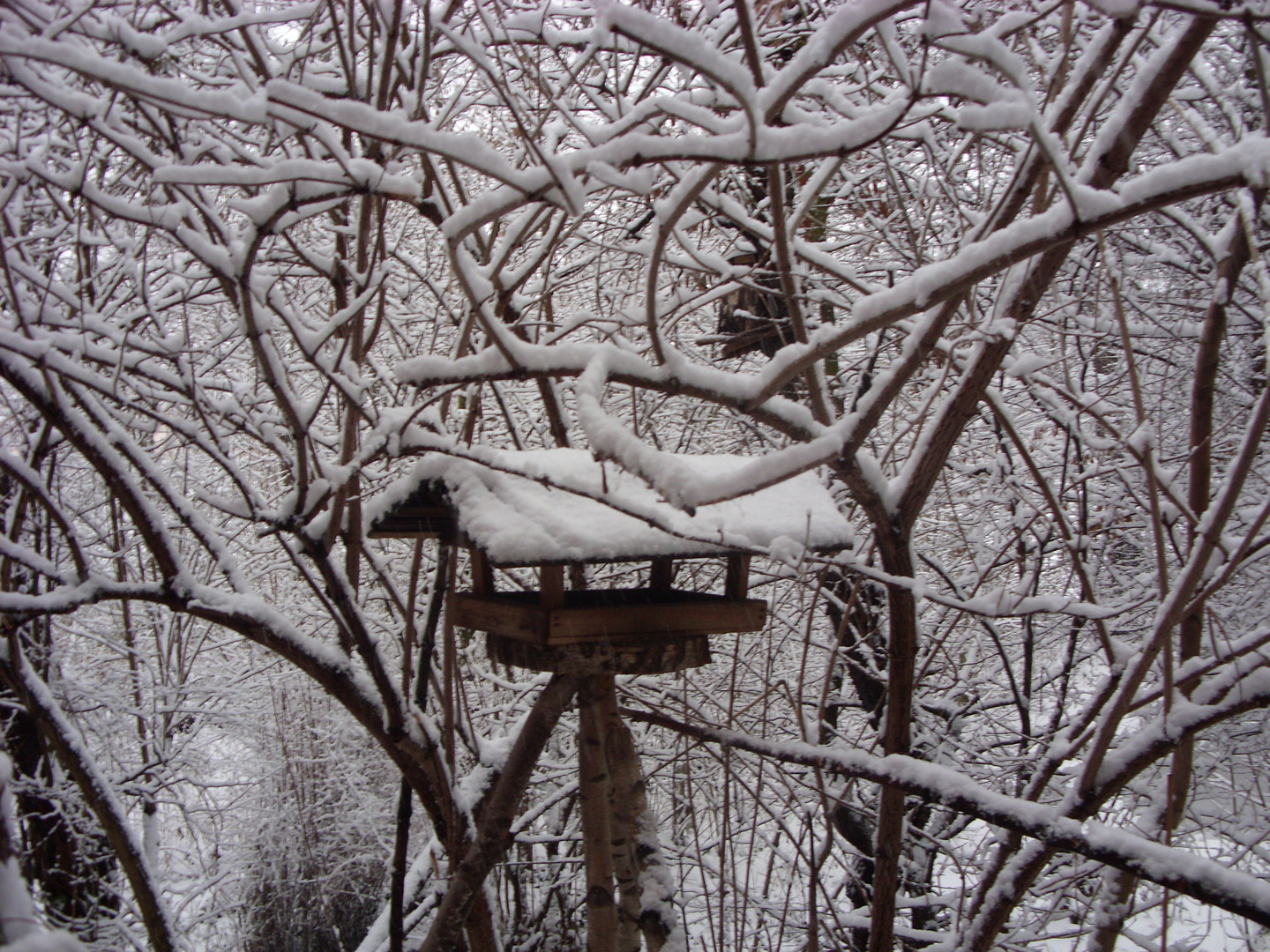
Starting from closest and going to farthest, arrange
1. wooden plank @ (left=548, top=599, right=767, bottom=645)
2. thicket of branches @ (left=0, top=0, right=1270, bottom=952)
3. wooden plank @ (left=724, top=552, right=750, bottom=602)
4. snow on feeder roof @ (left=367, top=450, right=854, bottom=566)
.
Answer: thicket of branches @ (left=0, top=0, right=1270, bottom=952)
snow on feeder roof @ (left=367, top=450, right=854, bottom=566)
wooden plank @ (left=548, top=599, right=767, bottom=645)
wooden plank @ (left=724, top=552, right=750, bottom=602)

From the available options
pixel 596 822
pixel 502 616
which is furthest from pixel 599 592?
pixel 596 822

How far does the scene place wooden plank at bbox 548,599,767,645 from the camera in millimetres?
1919

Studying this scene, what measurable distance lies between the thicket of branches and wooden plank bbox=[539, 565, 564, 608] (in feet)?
0.76

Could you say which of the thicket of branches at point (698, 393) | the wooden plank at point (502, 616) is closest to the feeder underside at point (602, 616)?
the wooden plank at point (502, 616)

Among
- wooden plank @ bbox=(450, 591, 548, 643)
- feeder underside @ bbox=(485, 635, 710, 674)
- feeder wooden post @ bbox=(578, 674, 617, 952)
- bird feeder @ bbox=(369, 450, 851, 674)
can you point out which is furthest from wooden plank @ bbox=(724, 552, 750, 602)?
wooden plank @ bbox=(450, 591, 548, 643)

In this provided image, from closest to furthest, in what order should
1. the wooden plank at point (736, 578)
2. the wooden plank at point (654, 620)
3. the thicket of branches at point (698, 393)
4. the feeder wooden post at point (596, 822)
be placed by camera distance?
the thicket of branches at point (698, 393) → the wooden plank at point (654, 620) → the feeder wooden post at point (596, 822) → the wooden plank at point (736, 578)

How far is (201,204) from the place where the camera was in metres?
1.87

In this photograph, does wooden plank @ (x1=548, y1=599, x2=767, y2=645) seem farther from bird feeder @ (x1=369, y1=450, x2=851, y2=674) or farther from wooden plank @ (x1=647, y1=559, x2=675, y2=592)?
wooden plank @ (x1=647, y1=559, x2=675, y2=592)

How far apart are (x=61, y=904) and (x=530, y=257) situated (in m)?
4.20

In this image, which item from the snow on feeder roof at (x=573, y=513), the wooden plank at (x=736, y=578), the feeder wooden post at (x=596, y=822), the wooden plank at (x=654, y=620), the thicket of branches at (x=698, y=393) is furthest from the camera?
the wooden plank at (x=736, y=578)

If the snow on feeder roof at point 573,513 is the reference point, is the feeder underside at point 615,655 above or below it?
below

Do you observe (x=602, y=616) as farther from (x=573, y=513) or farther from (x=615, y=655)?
(x=573, y=513)

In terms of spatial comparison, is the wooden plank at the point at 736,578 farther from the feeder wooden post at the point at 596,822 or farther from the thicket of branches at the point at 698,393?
the feeder wooden post at the point at 596,822

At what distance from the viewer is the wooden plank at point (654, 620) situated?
1.92 meters
